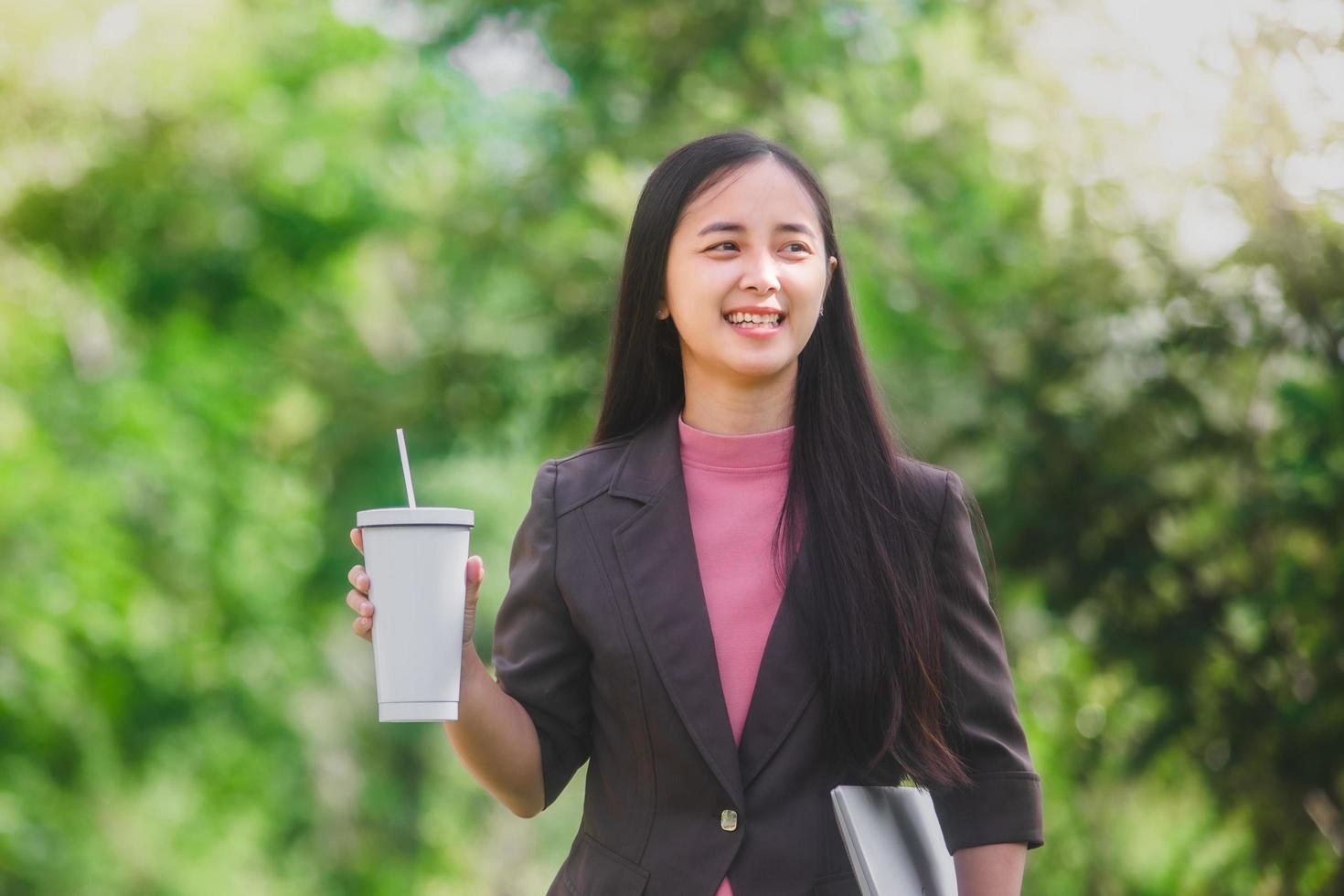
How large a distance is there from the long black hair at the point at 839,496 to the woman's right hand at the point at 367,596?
44 centimetres

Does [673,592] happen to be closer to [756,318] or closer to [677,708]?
[677,708]

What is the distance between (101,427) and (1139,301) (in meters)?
9.61

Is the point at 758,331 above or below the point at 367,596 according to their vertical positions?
above

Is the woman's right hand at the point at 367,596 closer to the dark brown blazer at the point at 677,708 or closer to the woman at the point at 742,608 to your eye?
the woman at the point at 742,608

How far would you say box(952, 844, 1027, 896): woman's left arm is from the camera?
2.22 m

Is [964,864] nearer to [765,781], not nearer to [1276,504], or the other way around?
[765,781]

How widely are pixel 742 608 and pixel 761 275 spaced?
18.4 inches

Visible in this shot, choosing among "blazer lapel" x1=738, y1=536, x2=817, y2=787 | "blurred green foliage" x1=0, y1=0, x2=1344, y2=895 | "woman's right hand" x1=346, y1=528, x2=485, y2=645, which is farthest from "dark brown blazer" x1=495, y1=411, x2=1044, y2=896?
"blurred green foliage" x1=0, y1=0, x2=1344, y2=895

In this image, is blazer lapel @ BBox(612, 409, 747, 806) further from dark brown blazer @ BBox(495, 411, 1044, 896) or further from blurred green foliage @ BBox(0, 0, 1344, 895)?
blurred green foliage @ BBox(0, 0, 1344, 895)

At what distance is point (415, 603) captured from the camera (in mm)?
2117

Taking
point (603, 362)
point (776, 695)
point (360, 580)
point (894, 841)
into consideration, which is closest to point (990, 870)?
point (894, 841)

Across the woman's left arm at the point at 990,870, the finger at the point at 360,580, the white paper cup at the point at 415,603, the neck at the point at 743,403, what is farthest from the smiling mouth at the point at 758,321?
the woman's left arm at the point at 990,870

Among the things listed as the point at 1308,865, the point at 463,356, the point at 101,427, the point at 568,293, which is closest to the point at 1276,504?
the point at 1308,865

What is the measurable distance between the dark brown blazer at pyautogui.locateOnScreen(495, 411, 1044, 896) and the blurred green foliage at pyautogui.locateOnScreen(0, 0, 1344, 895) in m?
2.44
